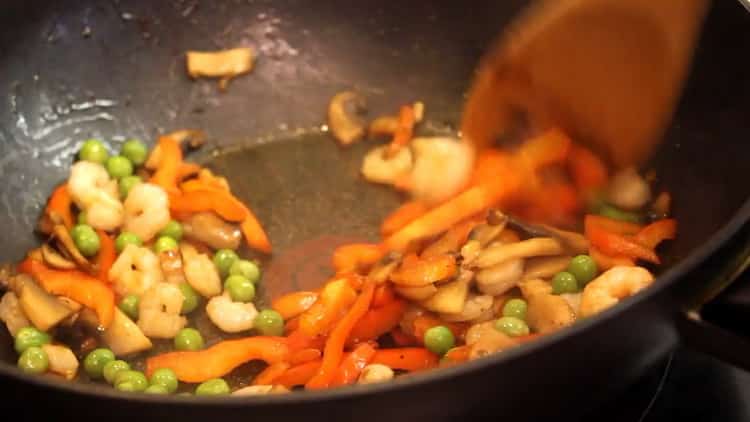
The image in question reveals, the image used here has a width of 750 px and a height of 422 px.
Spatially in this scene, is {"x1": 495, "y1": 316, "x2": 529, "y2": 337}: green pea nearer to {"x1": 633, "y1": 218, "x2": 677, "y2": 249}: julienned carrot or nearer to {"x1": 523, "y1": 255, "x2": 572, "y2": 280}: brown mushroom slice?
{"x1": 523, "y1": 255, "x2": 572, "y2": 280}: brown mushroom slice

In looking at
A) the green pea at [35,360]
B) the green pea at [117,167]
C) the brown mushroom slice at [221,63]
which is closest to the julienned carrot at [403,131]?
the brown mushroom slice at [221,63]

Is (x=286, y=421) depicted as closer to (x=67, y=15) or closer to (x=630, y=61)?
(x=630, y=61)

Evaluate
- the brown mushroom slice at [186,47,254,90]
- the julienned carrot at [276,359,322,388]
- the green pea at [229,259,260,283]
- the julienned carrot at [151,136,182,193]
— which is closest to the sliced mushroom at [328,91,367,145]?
the brown mushroom slice at [186,47,254,90]

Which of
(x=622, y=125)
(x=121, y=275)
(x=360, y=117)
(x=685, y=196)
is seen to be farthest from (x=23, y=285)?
(x=685, y=196)

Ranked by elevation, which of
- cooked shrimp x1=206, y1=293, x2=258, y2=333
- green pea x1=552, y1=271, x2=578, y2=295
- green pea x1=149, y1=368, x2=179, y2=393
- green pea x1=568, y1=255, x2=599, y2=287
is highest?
green pea x1=568, y1=255, x2=599, y2=287

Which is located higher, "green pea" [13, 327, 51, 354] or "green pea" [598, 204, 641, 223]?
"green pea" [598, 204, 641, 223]

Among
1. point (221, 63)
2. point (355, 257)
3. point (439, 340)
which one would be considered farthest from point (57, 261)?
point (439, 340)
